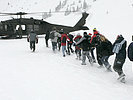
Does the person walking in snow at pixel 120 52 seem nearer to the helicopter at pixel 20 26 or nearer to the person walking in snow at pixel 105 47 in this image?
the person walking in snow at pixel 105 47

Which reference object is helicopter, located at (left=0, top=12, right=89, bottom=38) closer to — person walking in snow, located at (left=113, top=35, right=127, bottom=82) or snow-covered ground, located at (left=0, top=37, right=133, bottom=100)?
snow-covered ground, located at (left=0, top=37, right=133, bottom=100)

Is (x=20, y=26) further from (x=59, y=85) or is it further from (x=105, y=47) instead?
(x=59, y=85)

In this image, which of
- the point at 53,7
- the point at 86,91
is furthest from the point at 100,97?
the point at 53,7

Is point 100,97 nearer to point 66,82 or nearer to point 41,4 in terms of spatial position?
point 66,82

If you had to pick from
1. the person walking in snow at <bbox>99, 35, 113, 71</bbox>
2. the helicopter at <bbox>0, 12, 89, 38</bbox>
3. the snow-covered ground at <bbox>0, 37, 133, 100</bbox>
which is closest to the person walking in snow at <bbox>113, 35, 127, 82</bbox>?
the snow-covered ground at <bbox>0, 37, 133, 100</bbox>

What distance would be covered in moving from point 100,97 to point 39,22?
19.1 m

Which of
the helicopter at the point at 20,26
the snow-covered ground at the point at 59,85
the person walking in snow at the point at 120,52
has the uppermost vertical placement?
the helicopter at the point at 20,26

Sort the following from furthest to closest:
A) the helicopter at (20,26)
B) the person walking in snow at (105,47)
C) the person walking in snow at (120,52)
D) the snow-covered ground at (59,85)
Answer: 1. the helicopter at (20,26)
2. the person walking in snow at (105,47)
3. the person walking in snow at (120,52)
4. the snow-covered ground at (59,85)

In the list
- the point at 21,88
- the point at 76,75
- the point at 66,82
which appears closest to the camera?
the point at 21,88

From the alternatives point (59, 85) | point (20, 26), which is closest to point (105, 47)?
point (59, 85)

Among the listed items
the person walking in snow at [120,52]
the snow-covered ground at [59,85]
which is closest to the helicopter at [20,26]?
the snow-covered ground at [59,85]

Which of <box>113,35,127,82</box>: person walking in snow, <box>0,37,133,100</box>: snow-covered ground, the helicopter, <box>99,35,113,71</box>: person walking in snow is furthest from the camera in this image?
the helicopter

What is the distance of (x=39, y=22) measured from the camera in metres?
22.4

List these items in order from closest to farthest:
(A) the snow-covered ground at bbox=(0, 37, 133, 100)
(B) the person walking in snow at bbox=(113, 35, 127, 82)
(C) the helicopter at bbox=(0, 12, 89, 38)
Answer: (A) the snow-covered ground at bbox=(0, 37, 133, 100) → (B) the person walking in snow at bbox=(113, 35, 127, 82) → (C) the helicopter at bbox=(0, 12, 89, 38)
